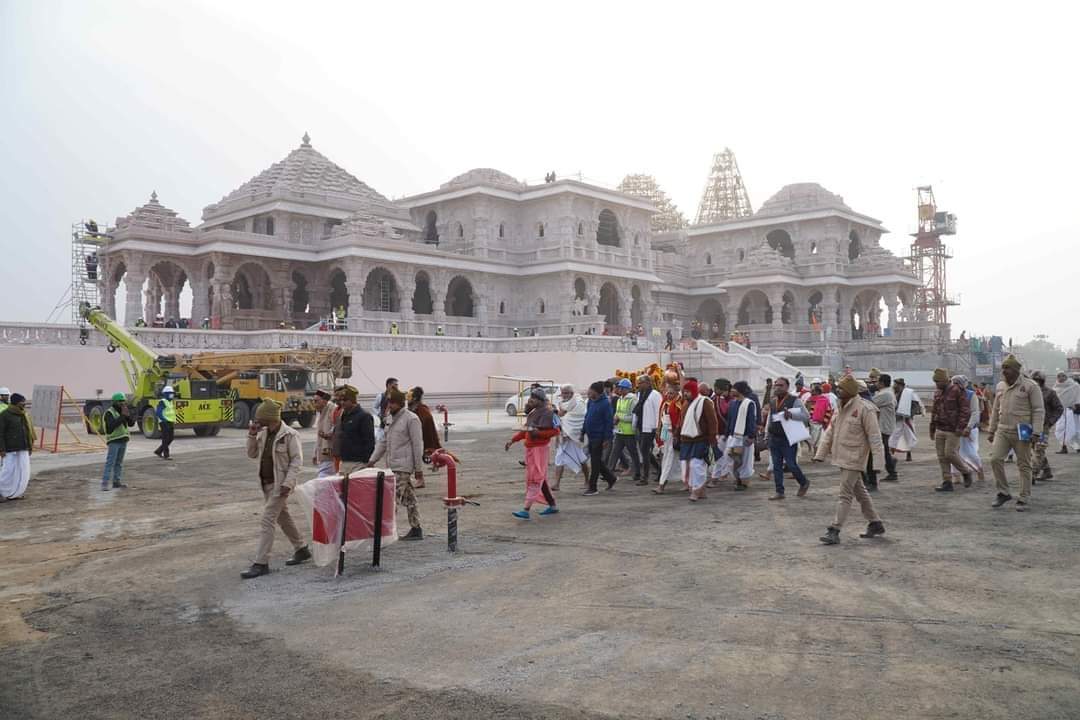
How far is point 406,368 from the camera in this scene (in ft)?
111

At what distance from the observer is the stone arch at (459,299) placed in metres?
46.9

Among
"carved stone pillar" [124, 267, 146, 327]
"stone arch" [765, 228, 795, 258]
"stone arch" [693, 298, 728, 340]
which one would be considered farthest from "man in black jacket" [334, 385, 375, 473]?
"stone arch" [765, 228, 795, 258]

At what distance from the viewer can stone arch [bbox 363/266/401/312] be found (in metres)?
41.7

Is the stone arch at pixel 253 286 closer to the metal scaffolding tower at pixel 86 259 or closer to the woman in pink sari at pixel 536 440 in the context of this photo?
the metal scaffolding tower at pixel 86 259

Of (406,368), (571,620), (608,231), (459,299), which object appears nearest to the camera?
(571,620)

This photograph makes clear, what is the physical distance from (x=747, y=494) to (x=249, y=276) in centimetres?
3379

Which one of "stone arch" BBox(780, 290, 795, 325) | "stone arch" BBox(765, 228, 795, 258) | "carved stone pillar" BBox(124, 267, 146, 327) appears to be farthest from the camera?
"stone arch" BBox(765, 228, 795, 258)

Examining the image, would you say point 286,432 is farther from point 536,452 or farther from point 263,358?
point 263,358

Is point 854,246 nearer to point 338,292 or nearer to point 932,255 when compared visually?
point 932,255

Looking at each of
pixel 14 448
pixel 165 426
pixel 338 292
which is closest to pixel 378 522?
pixel 14 448

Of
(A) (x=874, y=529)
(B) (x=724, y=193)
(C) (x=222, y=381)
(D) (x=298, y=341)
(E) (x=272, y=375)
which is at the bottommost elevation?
(A) (x=874, y=529)

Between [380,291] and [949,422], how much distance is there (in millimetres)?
34064

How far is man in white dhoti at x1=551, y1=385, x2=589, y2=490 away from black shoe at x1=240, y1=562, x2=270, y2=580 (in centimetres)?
524

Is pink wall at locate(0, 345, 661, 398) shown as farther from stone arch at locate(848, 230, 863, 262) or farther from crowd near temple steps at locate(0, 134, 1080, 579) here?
stone arch at locate(848, 230, 863, 262)
